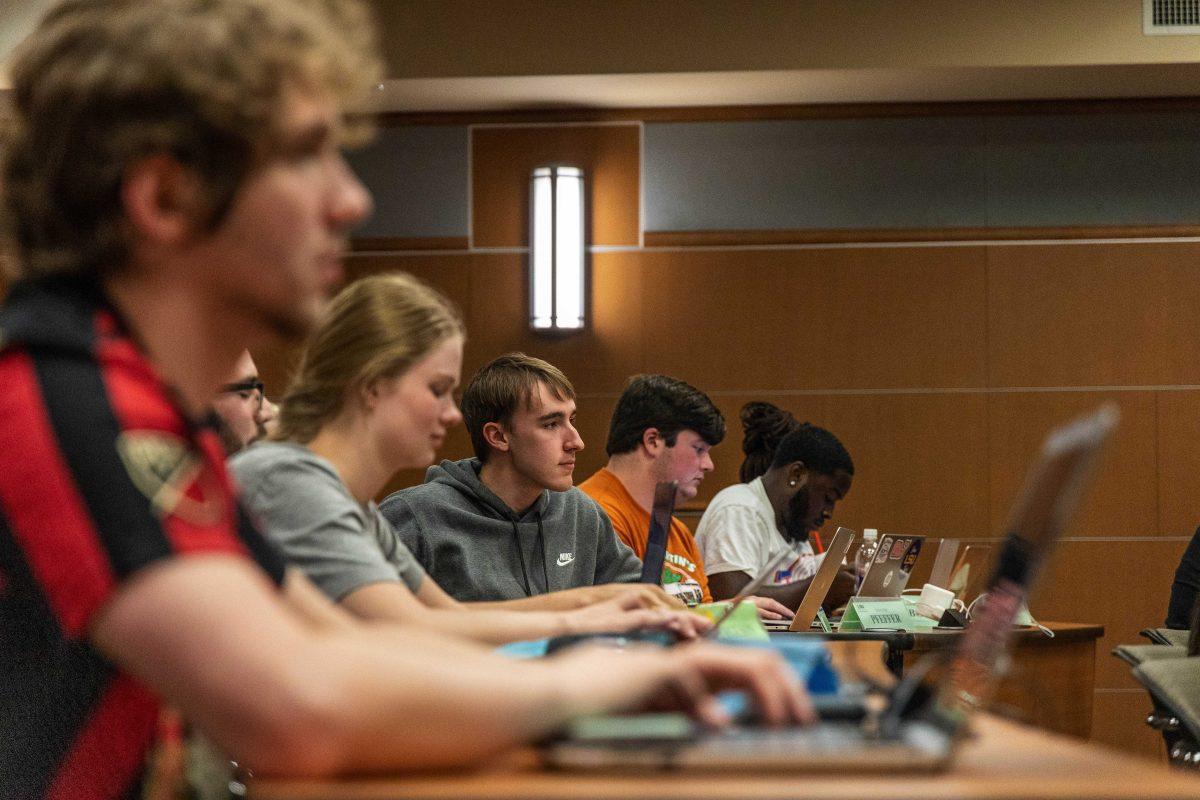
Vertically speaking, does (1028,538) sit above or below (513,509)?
above

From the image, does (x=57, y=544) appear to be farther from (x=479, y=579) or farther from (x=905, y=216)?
(x=905, y=216)

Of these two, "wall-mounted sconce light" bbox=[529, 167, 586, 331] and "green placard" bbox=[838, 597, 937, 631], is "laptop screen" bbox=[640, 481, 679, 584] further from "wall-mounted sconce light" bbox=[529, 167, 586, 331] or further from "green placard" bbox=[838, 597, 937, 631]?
"wall-mounted sconce light" bbox=[529, 167, 586, 331]

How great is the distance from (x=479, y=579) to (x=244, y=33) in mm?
2023

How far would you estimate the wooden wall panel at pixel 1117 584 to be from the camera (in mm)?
5734

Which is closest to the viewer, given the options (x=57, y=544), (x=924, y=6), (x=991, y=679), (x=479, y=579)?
(x=57, y=544)

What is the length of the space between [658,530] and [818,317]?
361 centimetres

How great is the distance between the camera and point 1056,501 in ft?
2.82

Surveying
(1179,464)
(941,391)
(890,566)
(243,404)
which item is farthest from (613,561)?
(1179,464)

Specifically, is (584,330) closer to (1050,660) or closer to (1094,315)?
(1094,315)

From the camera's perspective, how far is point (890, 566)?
156 inches

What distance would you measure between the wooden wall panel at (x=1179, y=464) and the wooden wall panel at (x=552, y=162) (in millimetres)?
2484

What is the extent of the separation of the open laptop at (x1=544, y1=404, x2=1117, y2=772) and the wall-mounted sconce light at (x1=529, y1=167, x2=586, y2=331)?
4.88 metres

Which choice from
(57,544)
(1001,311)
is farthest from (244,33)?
(1001,311)

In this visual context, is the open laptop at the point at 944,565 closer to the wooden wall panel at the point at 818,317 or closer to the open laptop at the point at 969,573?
the open laptop at the point at 969,573
